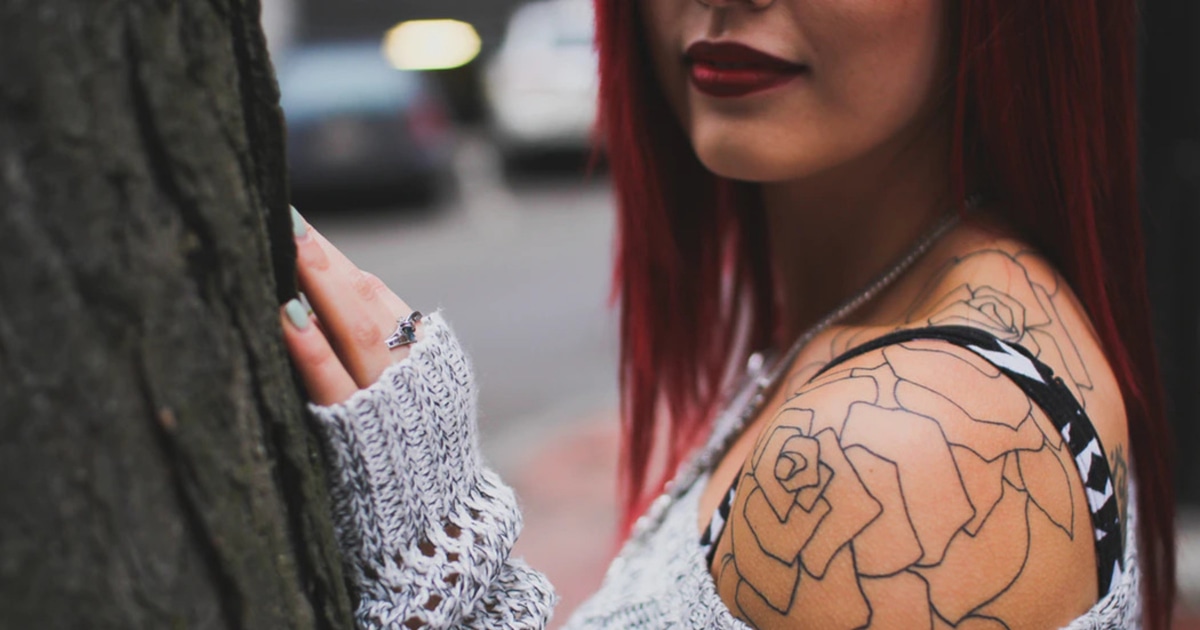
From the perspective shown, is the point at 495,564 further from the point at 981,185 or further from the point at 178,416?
the point at 981,185

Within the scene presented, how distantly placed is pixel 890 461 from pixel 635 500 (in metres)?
1.19

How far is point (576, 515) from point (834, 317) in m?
3.73

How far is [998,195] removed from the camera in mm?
1442

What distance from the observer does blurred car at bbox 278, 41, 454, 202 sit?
10984 millimetres

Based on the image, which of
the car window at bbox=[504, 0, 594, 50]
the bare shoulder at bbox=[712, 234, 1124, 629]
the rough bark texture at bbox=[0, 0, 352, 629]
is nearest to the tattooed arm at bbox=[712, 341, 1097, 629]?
the bare shoulder at bbox=[712, 234, 1124, 629]

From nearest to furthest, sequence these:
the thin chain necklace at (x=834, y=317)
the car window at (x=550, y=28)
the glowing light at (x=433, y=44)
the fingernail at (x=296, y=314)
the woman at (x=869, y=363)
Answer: the fingernail at (x=296, y=314), the woman at (x=869, y=363), the thin chain necklace at (x=834, y=317), the car window at (x=550, y=28), the glowing light at (x=433, y=44)

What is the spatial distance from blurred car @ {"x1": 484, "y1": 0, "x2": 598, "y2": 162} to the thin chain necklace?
36.0 feet

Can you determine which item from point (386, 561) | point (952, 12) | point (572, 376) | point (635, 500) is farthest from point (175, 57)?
point (572, 376)

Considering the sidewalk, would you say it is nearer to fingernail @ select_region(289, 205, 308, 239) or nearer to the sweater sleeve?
the sweater sleeve

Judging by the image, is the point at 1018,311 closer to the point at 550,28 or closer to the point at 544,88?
the point at 544,88

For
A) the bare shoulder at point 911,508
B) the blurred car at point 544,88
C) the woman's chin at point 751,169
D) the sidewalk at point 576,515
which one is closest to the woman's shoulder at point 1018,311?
the bare shoulder at point 911,508

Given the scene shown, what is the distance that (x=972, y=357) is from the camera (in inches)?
44.5

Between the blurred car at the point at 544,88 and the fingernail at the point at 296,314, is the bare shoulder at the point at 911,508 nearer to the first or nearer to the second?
the fingernail at the point at 296,314

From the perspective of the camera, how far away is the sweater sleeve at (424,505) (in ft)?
3.12
